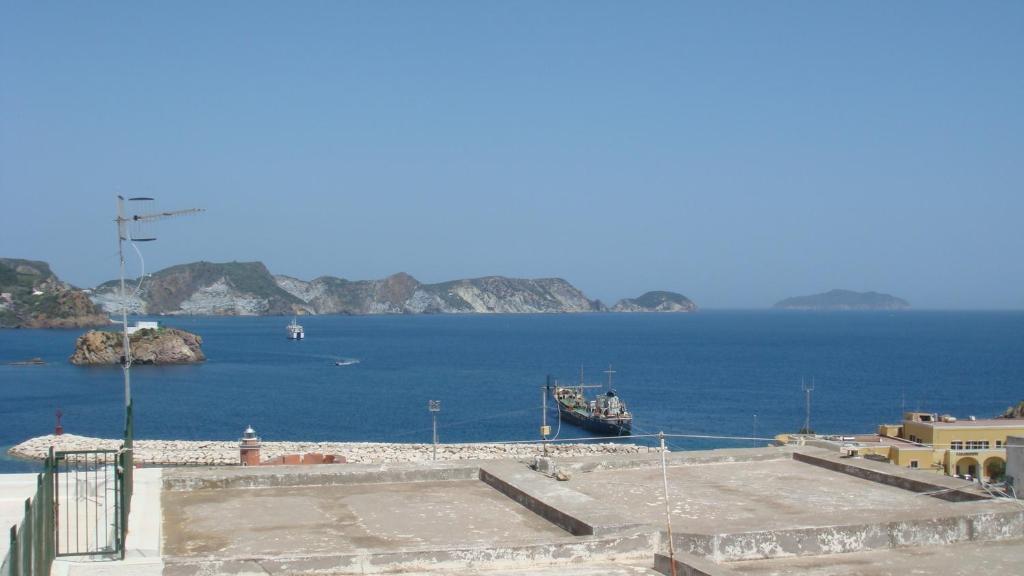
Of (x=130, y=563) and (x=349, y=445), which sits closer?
(x=130, y=563)

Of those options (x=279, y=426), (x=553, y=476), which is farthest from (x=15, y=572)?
(x=279, y=426)

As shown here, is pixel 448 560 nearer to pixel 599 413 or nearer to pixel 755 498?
pixel 755 498

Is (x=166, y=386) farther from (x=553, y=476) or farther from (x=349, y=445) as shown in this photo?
(x=553, y=476)

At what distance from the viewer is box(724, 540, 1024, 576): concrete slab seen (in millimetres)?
7305

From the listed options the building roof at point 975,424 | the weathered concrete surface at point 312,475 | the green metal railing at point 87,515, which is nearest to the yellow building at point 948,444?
the building roof at point 975,424

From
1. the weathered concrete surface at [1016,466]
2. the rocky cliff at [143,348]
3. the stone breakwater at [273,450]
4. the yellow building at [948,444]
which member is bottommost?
the stone breakwater at [273,450]

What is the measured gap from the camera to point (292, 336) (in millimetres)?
159250

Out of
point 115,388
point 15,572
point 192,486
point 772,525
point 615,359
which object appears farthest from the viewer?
point 615,359

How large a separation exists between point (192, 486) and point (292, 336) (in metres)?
152

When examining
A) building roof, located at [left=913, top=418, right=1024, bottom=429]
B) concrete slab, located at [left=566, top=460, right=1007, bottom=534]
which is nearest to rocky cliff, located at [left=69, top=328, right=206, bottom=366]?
building roof, located at [left=913, top=418, right=1024, bottom=429]

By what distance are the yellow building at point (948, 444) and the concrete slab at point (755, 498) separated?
70.0 feet

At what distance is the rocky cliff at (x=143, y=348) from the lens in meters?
102

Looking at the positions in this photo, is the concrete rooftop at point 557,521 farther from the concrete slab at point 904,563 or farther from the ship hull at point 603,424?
the ship hull at point 603,424

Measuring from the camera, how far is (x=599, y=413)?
2549 inches
